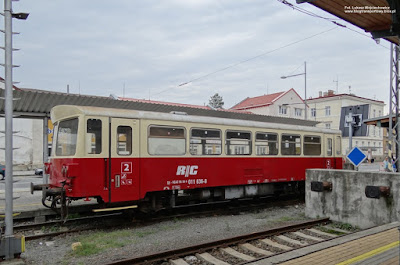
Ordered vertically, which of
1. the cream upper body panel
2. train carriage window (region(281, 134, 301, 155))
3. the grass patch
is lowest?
the grass patch

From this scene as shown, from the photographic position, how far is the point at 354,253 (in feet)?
17.6

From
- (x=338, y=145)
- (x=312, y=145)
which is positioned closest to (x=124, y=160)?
(x=312, y=145)

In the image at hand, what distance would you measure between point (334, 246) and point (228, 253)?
1968mm

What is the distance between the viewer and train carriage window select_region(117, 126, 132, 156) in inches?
351

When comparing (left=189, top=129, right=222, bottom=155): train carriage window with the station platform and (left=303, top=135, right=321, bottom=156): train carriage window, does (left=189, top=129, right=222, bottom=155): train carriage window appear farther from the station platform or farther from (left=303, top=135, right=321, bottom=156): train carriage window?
the station platform

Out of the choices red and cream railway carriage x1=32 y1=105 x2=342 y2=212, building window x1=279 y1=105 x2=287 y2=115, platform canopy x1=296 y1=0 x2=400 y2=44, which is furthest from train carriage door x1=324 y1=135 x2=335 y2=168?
building window x1=279 y1=105 x2=287 y2=115

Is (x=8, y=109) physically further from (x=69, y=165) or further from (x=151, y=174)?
(x=151, y=174)

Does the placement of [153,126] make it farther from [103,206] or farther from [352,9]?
[352,9]

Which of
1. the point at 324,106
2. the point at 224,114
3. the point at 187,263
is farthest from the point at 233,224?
the point at 324,106

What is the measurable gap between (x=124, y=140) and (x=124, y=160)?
1.69 feet

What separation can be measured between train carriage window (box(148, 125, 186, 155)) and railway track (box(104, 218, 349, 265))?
3.33m

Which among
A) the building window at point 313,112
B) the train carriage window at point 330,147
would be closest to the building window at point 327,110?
the building window at point 313,112

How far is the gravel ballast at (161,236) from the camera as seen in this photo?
21.8 feet

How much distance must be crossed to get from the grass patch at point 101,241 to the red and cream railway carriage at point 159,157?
835 millimetres
